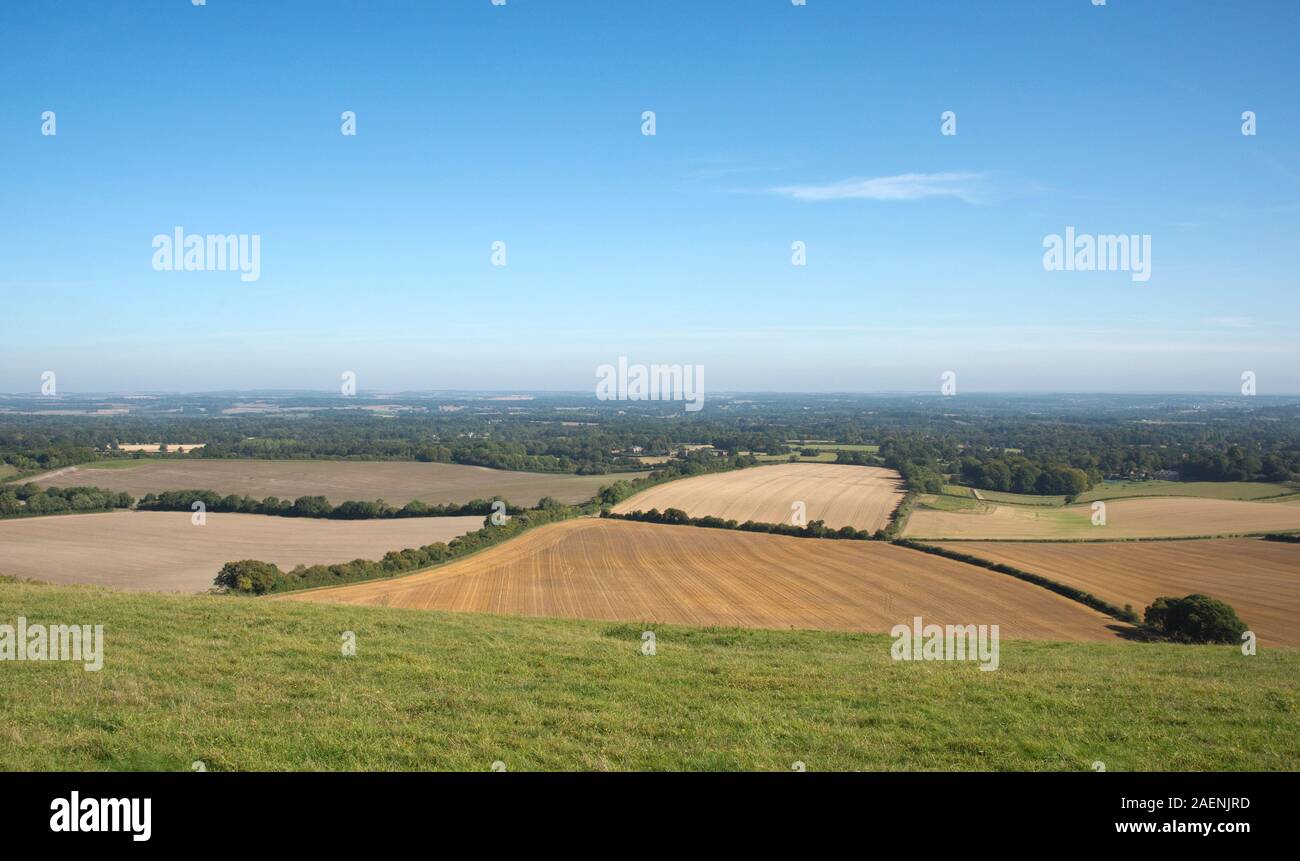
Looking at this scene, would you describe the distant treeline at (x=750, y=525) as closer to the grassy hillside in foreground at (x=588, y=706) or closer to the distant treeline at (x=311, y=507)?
the distant treeline at (x=311, y=507)

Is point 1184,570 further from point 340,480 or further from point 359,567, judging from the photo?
point 340,480

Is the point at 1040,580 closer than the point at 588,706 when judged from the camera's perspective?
No

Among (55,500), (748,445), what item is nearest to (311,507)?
(55,500)

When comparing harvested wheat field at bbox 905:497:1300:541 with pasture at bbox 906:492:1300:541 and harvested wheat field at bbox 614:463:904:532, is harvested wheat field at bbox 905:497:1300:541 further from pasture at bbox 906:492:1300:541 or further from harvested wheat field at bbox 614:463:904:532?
harvested wheat field at bbox 614:463:904:532

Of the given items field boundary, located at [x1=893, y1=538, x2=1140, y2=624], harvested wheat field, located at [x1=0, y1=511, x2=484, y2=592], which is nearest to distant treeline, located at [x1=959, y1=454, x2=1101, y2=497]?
field boundary, located at [x1=893, y1=538, x2=1140, y2=624]

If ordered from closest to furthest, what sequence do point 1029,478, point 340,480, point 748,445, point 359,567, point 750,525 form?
point 359,567 < point 750,525 < point 1029,478 < point 340,480 < point 748,445

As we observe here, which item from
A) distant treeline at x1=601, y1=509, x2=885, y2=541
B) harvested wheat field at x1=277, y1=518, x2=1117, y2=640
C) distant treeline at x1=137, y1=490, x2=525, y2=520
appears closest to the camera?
harvested wheat field at x1=277, y1=518, x2=1117, y2=640
